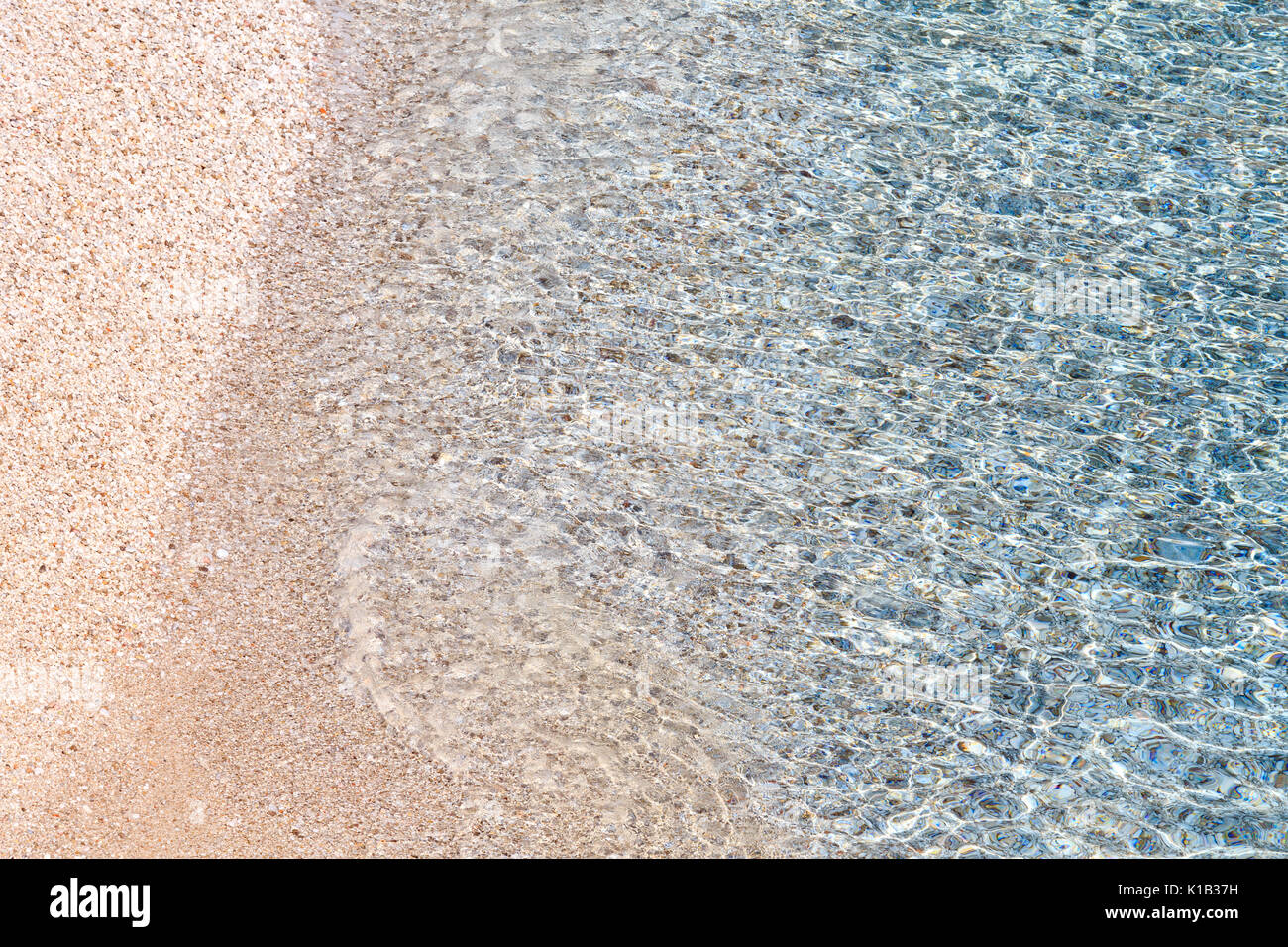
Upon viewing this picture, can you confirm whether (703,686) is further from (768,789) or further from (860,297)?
(860,297)

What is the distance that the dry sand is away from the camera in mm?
2365

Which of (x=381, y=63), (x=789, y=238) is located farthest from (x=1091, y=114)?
(x=381, y=63)

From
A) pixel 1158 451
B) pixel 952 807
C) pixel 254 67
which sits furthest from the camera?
pixel 254 67

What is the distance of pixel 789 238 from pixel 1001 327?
767 mm

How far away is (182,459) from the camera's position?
2846 mm

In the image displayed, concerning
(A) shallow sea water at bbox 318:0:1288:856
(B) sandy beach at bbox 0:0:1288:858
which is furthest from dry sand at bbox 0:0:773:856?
(A) shallow sea water at bbox 318:0:1288:856

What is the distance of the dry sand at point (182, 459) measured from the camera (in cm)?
237

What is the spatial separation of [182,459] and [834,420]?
193 centimetres

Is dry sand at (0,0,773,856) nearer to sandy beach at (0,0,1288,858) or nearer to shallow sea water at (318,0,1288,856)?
sandy beach at (0,0,1288,858)

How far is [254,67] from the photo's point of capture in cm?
350

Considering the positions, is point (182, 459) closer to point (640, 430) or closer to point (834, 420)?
point (640, 430)

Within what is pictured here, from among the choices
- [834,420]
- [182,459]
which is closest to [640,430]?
[834,420]

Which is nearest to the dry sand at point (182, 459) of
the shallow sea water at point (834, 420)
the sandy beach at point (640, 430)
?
the sandy beach at point (640, 430)

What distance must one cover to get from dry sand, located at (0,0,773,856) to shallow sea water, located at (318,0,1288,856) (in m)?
0.16
